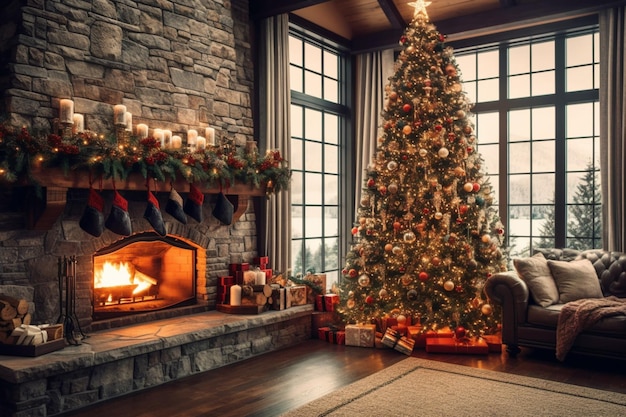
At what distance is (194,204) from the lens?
470 cm

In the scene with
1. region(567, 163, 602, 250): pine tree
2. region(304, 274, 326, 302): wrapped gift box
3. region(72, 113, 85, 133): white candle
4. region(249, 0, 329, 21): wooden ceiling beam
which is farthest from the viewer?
region(567, 163, 602, 250): pine tree

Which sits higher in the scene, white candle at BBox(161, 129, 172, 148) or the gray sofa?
white candle at BBox(161, 129, 172, 148)

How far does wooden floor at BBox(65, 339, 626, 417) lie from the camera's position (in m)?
3.64

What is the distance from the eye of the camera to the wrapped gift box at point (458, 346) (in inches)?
197

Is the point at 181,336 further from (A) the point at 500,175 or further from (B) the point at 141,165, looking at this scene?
(A) the point at 500,175

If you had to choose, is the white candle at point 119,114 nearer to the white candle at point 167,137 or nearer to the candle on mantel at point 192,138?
the white candle at point 167,137

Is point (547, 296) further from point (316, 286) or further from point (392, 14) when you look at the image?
point (392, 14)

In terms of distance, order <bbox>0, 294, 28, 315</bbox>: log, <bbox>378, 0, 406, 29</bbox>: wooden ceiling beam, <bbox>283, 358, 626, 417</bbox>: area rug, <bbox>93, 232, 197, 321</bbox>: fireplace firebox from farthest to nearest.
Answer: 1. <bbox>378, 0, 406, 29</bbox>: wooden ceiling beam
2. <bbox>93, 232, 197, 321</bbox>: fireplace firebox
3. <bbox>0, 294, 28, 315</bbox>: log
4. <bbox>283, 358, 626, 417</bbox>: area rug

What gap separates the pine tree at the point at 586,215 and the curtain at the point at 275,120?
299 centimetres

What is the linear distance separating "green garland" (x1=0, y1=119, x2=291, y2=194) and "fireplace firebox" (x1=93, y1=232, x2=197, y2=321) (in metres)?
0.67

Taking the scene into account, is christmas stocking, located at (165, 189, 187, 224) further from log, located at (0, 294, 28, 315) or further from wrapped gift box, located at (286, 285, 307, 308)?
wrapped gift box, located at (286, 285, 307, 308)

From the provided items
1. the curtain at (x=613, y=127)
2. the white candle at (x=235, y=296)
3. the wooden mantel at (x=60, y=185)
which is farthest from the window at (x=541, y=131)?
the wooden mantel at (x=60, y=185)

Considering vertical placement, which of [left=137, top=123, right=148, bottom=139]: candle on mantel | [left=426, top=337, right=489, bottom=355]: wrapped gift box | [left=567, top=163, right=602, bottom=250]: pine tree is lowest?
[left=426, top=337, right=489, bottom=355]: wrapped gift box

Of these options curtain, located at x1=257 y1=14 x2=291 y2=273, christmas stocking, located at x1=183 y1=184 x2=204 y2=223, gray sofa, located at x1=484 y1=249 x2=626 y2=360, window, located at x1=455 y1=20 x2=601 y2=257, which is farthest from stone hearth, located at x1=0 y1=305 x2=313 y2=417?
window, located at x1=455 y1=20 x2=601 y2=257
